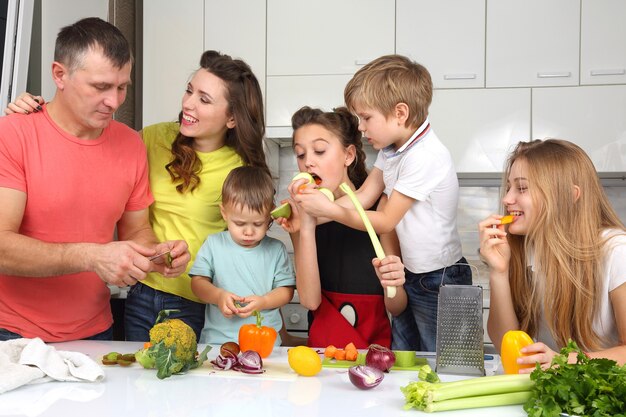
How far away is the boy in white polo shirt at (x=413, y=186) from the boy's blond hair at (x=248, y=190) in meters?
0.24

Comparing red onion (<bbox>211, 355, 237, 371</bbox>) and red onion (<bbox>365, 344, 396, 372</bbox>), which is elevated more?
red onion (<bbox>365, 344, 396, 372</bbox>)

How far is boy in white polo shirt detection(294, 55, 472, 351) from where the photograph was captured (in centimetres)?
204

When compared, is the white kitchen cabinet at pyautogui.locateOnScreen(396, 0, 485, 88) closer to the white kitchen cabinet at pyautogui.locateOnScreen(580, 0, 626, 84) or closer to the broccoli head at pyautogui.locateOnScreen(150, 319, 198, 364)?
the white kitchen cabinet at pyautogui.locateOnScreen(580, 0, 626, 84)

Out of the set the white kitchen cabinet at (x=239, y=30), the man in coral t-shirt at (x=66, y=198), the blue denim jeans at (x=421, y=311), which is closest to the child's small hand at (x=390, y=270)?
the blue denim jeans at (x=421, y=311)

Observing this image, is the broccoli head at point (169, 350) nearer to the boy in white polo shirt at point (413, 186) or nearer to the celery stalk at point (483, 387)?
the celery stalk at point (483, 387)

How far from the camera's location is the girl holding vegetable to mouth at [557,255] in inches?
65.7

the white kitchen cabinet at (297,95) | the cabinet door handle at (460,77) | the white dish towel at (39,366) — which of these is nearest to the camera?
the white dish towel at (39,366)

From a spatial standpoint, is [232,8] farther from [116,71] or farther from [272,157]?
[116,71]

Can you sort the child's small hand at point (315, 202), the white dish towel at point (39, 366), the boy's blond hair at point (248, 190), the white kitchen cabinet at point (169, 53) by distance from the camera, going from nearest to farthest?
the white dish towel at point (39, 366)
the child's small hand at point (315, 202)
the boy's blond hair at point (248, 190)
the white kitchen cabinet at point (169, 53)

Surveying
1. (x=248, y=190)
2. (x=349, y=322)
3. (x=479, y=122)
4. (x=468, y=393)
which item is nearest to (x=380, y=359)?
(x=468, y=393)

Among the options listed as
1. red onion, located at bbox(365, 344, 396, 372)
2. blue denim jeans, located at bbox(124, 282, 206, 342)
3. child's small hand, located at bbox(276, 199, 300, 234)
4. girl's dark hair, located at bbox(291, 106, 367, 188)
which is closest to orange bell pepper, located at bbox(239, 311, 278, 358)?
red onion, located at bbox(365, 344, 396, 372)

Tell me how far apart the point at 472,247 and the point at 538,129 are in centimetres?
76

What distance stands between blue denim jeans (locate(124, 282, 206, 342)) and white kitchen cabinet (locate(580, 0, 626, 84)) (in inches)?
84.4

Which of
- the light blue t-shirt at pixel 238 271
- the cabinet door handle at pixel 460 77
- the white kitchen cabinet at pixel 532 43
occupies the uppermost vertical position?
the white kitchen cabinet at pixel 532 43
